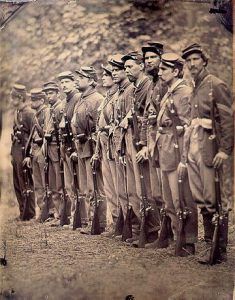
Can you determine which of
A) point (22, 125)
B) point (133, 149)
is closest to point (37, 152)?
point (22, 125)

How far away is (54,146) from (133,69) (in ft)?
3.40

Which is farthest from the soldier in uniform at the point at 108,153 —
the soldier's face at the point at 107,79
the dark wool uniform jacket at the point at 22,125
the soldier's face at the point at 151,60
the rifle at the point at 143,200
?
the dark wool uniform jacket at the point at 22,125

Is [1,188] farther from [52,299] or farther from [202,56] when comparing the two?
[202,56]

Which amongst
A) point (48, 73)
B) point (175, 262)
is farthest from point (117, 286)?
point (48, 73)

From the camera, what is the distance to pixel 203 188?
534 centimetres

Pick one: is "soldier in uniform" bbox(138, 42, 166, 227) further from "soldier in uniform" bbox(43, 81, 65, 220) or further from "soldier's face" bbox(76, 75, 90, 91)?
"soldier in uniform" bbox(43, 81, 65, 220)

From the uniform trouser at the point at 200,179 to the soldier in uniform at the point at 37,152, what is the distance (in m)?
1.41

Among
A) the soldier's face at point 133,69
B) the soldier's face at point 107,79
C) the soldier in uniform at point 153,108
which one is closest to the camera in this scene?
the soldier in uniform at point 153,108

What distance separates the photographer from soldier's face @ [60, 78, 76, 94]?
5.68 metres

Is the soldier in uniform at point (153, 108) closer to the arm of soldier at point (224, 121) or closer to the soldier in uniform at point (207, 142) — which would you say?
the soldier in uniform at point (207, 142)

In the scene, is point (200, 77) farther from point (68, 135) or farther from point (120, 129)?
point (68, 135)

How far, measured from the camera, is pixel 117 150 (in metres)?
5.58

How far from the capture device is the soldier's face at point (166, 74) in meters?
5.42

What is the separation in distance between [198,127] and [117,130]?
739mm
